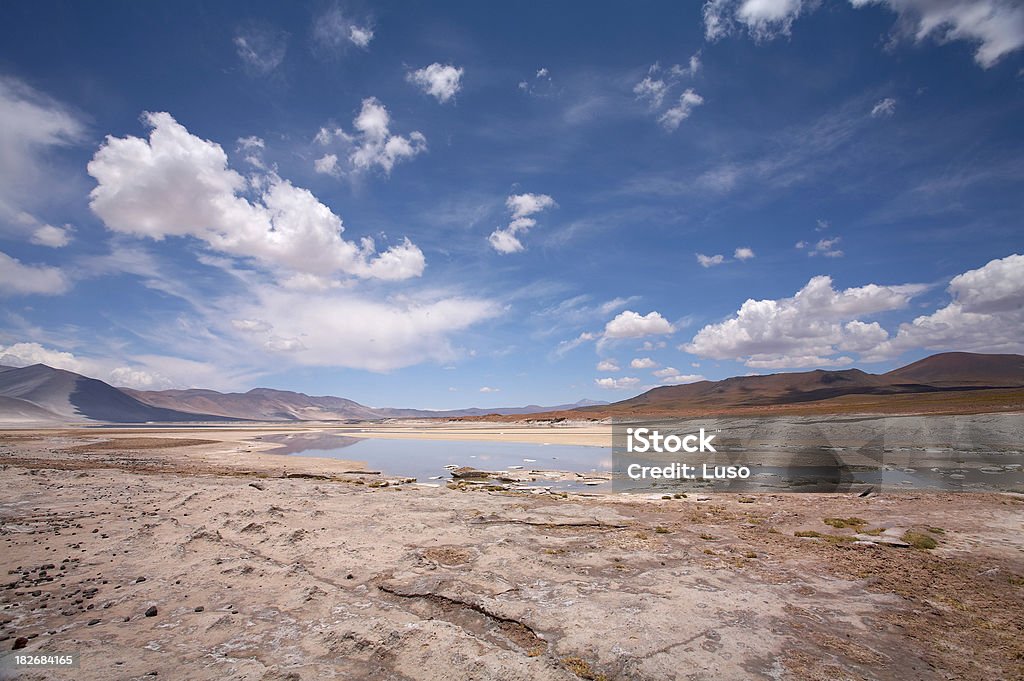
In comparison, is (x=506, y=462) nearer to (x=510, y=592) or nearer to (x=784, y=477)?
(x=784, y=477)

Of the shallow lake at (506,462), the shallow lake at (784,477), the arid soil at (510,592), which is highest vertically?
the arid soil at (510,592)

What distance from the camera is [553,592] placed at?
28.8ft

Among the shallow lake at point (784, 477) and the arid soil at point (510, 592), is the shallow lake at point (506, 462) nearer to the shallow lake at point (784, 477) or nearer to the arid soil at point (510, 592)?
the shallow lake at point (784, 477)

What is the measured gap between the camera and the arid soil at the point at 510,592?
254 inches

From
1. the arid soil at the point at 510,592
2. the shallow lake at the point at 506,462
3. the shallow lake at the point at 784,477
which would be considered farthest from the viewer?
the shallow lake at the point at 506,462

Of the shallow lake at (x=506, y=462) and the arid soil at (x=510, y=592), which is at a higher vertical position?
the arid soil at (x=510, y=592)

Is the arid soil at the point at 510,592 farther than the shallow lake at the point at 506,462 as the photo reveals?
No

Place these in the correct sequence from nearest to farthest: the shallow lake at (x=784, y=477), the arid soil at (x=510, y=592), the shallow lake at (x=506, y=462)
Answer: the arid soil at (x=510, y=592) → the shallow lake at (x=784, y=477) → the shallow lake at (x=506, y=462)

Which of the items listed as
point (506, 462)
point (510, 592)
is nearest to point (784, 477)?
point (506, 462)

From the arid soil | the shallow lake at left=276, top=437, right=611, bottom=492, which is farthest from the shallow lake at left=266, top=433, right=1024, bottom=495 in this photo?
the arid soil

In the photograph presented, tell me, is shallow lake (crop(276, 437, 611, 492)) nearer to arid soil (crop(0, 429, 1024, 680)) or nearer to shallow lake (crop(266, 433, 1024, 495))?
shallow lake (crop(266, 433, 1024, 495))

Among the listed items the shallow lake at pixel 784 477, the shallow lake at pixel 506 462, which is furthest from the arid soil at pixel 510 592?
the shallow lake at pixel 506 462

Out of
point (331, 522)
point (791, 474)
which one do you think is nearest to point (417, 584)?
point (331, 522)

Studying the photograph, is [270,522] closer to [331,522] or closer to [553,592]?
[331,522]
